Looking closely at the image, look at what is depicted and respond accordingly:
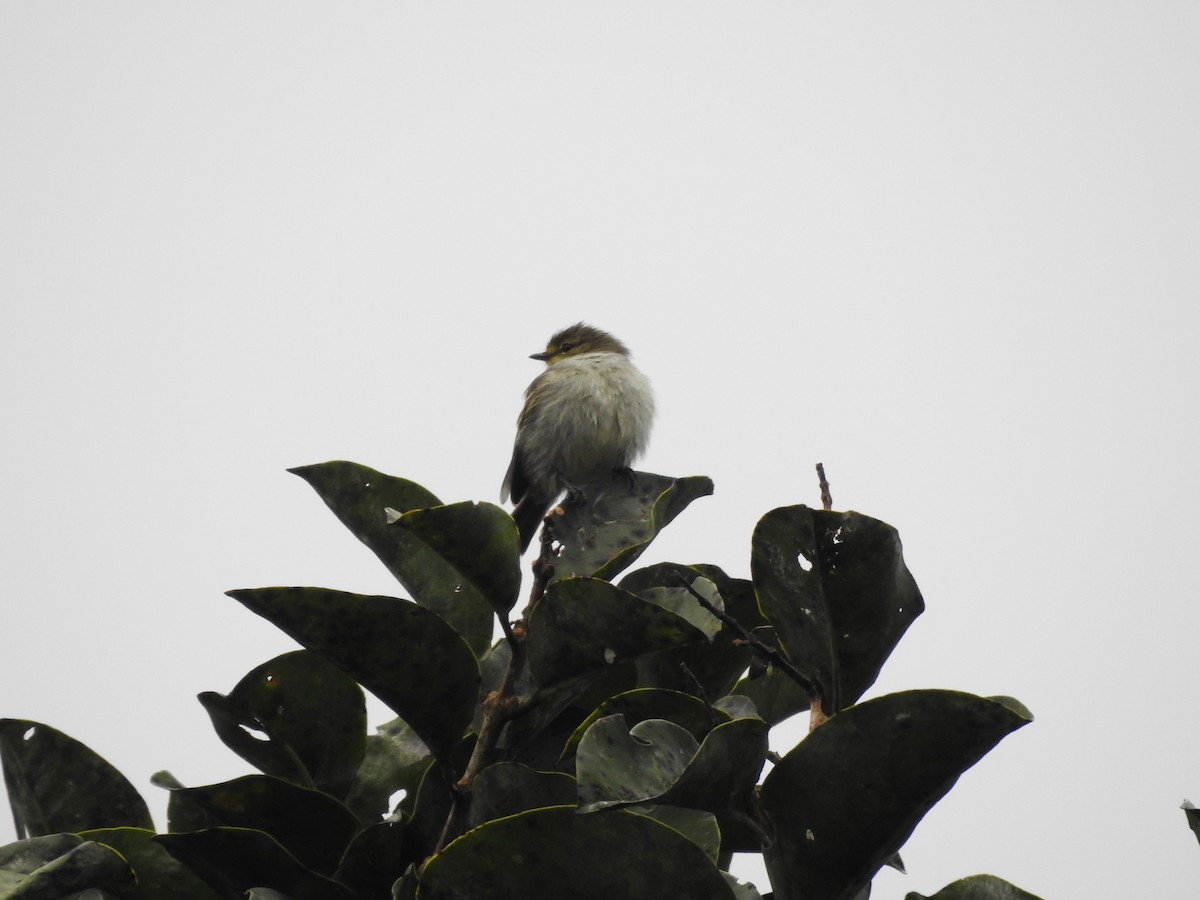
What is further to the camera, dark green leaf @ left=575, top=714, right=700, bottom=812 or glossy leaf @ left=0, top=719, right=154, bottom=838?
glossy leaf @ left=0, top=719, right=154, bottom=838

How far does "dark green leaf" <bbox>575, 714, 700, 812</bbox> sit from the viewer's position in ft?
4.32

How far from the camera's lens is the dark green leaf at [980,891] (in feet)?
4.94

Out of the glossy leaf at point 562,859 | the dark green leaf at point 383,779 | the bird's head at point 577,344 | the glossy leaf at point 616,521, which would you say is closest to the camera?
the glossy leaf at point 562,859

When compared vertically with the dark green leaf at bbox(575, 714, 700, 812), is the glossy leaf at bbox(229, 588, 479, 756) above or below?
above

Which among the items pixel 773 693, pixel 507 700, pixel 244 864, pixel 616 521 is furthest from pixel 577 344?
pixel 244 864

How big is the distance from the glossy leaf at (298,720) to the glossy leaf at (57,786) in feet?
0.60

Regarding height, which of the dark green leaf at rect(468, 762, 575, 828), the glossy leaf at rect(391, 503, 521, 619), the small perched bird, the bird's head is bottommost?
the dark green leaf at rect(468, 762, 575, 828)

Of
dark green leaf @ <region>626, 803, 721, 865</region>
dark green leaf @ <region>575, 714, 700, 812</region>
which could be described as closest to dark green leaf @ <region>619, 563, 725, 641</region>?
dark green leaf @ <region>626, 803, 721, 865</region>

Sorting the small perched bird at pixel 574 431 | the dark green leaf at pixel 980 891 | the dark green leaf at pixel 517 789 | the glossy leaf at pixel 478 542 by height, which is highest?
the small perched bird at pixel 574 431

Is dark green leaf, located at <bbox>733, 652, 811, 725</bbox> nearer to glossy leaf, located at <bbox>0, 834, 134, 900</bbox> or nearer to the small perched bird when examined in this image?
glossy leaf, located at <bbox>0, 834, 134, 900</bbox>

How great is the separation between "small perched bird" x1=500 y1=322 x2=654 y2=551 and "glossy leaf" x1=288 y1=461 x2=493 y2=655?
3816 mm

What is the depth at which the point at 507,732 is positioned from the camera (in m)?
1.87

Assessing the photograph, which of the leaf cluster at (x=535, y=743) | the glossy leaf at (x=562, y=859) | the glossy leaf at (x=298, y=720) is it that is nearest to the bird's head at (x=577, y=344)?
the leaf cluster at (x=535, y=743)

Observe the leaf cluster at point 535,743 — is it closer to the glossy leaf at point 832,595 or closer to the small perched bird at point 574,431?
the glossy leaf at point 832,595
